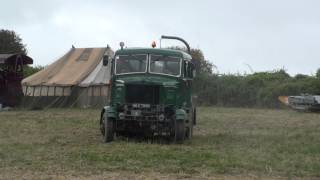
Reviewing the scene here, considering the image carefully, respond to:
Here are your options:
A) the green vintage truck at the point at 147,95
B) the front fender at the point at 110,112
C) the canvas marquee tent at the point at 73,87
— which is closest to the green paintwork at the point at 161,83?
the green vintage truck at the point at 147,95

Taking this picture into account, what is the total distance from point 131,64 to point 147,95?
1.00m

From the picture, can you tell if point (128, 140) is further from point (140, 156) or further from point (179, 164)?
point (179, 164)

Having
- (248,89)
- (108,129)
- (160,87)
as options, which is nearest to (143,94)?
(160,87)

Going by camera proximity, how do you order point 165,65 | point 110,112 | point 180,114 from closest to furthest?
point 180,114 → point 110,112 → point 165,65

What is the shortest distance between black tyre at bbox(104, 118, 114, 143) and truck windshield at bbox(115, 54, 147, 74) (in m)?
1.39

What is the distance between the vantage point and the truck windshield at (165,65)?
15102 mm

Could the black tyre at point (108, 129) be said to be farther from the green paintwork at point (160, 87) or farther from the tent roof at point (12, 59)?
the tent roof at point (12, 59)

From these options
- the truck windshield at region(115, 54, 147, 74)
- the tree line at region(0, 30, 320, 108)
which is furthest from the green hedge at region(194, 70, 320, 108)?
the truck windshield at region(115, 54, 147, 74)

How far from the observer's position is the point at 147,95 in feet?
48.1

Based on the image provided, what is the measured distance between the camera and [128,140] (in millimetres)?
15148

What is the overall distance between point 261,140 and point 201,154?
4.17 m

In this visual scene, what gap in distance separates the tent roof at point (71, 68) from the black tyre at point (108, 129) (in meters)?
19.6

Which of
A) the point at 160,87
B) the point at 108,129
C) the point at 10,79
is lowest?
the point at 108,129

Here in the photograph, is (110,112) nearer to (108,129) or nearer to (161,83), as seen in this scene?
(108,129)
